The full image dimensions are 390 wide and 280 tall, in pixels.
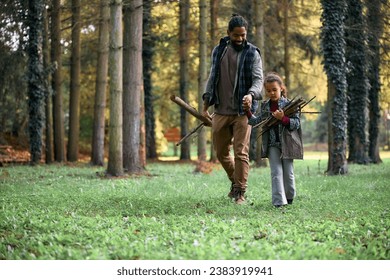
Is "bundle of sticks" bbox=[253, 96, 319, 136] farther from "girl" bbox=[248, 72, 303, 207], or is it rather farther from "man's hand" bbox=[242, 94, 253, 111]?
"man's hand" bbox=[242, 94, 253, 111]

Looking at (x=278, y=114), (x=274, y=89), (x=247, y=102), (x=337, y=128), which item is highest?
(x=274, y=89)

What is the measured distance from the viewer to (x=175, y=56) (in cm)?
3197

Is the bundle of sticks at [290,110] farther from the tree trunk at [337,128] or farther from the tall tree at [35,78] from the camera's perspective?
the tall tree at [35,78]

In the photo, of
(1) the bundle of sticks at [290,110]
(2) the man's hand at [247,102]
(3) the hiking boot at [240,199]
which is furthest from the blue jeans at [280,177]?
(2) the man's hand at [247,102]

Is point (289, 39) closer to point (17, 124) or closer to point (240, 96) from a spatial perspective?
point (17, 124)

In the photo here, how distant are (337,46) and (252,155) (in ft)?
34.7

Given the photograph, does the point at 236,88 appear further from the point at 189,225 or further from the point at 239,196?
the point at 189,225

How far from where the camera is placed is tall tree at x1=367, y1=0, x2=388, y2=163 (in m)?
18.6

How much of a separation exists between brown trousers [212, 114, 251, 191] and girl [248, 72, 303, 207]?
247mm

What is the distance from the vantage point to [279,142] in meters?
8.53

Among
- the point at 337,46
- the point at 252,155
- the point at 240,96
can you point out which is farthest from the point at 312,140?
the point at 240,96

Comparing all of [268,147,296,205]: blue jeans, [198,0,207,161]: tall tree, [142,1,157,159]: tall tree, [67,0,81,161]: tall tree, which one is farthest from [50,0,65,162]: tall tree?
[268,147,296,205]: blue jeans

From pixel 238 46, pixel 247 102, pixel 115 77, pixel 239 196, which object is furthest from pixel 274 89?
pixel 115 77

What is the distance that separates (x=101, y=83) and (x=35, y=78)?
2240mm
